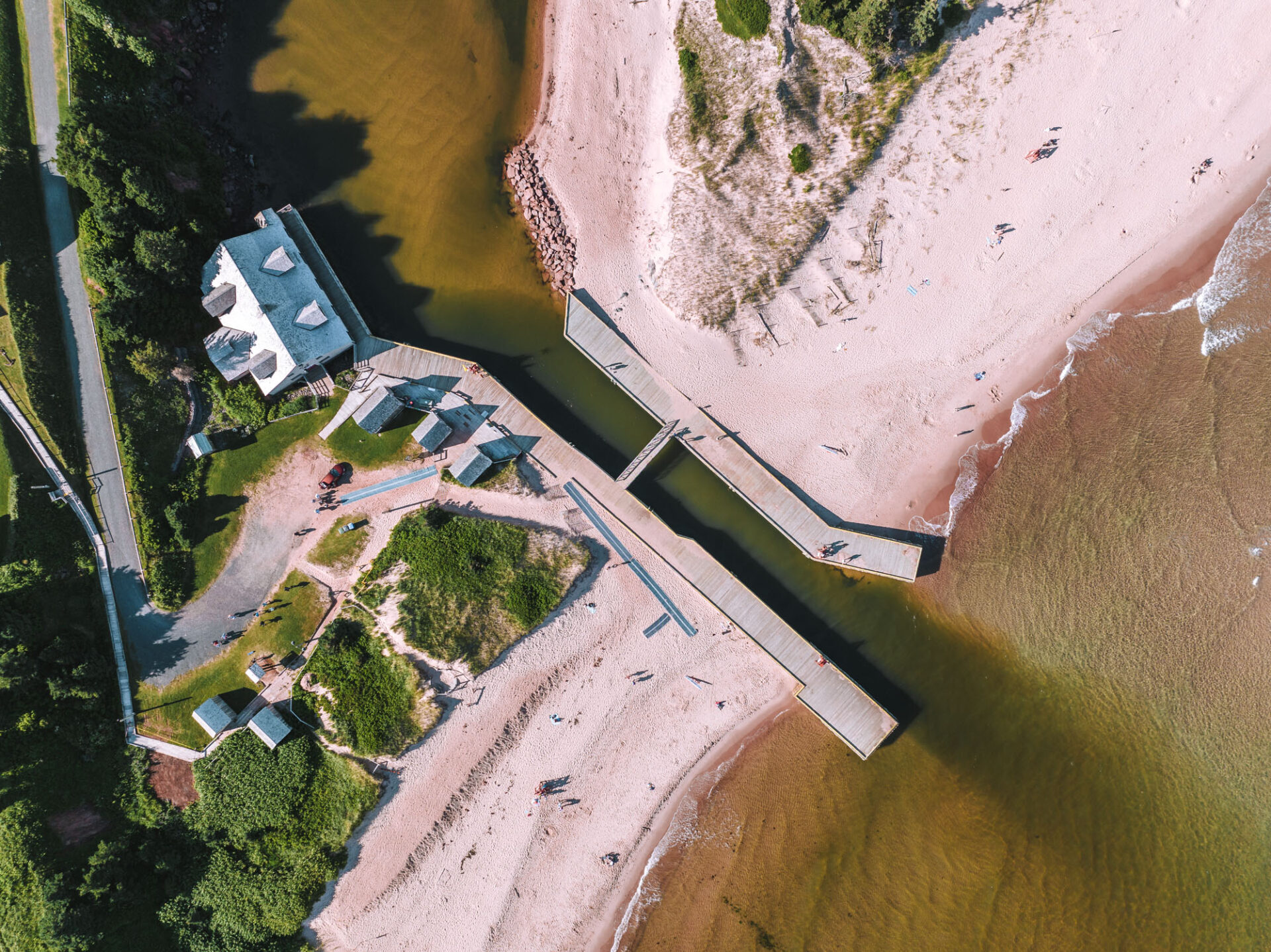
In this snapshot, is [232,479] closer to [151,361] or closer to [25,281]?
[151,361]

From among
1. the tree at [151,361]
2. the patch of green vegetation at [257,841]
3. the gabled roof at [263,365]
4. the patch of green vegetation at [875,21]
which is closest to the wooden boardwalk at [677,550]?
the gabled roof at [263,365]

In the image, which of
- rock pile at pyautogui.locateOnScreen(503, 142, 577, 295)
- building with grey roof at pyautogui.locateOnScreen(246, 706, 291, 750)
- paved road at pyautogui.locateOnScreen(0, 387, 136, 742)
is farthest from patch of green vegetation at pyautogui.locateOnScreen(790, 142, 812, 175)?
paved road at pyautogui.locateOnScreen(0, 387, 136, 742)

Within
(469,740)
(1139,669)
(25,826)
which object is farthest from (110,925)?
(1139,669)

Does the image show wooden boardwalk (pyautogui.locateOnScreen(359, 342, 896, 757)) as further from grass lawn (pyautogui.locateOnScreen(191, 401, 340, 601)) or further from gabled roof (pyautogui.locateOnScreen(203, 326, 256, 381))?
gabled roof (pyautogui.locateOnScreen(203, 326, 256, 381))

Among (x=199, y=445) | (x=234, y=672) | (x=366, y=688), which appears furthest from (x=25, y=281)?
(x=366, y=688)

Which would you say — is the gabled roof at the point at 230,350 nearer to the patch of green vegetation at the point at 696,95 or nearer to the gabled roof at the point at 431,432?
the gabled roof at the point at 431,432

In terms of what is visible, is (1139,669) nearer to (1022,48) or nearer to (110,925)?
(1022,48)
